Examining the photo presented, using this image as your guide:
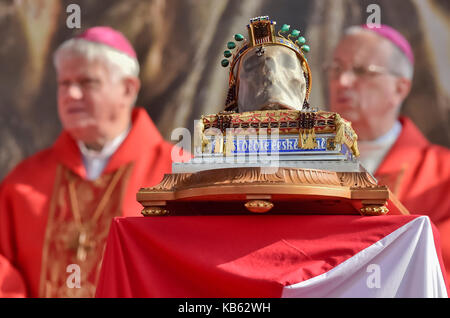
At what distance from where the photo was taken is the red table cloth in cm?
181

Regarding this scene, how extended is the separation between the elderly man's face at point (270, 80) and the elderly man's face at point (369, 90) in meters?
2.58

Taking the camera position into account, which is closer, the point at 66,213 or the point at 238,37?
the point at 238,37

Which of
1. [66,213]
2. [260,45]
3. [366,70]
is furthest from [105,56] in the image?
[260,45]

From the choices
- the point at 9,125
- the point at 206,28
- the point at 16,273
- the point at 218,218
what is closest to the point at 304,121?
the point at 218,218

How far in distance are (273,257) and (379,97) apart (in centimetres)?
331

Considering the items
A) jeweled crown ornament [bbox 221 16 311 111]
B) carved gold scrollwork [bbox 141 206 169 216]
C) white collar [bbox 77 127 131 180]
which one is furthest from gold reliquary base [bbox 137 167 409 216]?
white collar [bbox 77 127 131 180]

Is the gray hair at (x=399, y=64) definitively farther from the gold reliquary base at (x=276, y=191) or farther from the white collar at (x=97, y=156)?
the gold reliquary base at (x=276, y=191)

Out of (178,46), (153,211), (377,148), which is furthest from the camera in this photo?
(178,46)

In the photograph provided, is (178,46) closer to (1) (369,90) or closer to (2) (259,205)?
(1) (369,90)

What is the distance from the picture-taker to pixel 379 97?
4.91m

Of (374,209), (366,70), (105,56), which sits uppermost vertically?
(105,56)

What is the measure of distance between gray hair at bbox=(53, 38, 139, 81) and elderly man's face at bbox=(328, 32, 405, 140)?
1.70 metres

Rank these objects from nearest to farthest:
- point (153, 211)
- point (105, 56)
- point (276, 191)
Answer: point (276, 191), point (153, 211), point (105, 56)
